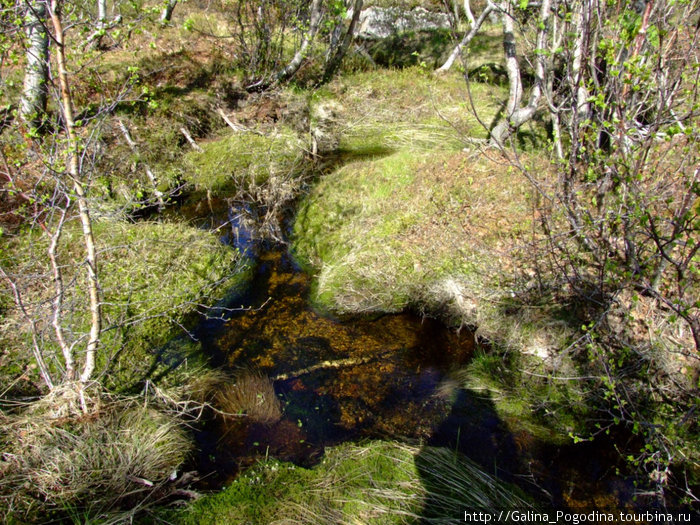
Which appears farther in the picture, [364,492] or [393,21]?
[393,21]

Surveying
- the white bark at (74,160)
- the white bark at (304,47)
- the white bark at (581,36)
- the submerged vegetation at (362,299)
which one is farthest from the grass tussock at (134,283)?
the white bark at (304,47)

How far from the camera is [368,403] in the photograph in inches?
183

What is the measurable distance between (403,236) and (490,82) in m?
8.63

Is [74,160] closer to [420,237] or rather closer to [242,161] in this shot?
[420,237]

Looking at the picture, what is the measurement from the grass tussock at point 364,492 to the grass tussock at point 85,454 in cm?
62

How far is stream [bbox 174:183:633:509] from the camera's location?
12.7 feet

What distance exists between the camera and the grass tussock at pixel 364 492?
327 cm

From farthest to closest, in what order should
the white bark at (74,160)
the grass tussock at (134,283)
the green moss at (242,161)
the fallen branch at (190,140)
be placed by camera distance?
the fallen branch at (190,140) → the green moss at (242,161) → the grass tussock at (134,283) → the white bark at (74,160)

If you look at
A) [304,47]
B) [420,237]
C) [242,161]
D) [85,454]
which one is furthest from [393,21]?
[85,454]

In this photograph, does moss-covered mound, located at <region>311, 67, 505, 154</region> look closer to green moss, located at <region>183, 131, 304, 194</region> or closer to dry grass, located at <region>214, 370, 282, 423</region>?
green moss, located at <region>183, 131, 304, 194</region>

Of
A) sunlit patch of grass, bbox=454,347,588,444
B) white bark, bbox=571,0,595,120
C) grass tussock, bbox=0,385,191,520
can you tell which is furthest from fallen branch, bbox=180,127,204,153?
sunlit patch of grass, bbox=454,347,588,444

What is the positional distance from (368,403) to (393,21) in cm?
1537

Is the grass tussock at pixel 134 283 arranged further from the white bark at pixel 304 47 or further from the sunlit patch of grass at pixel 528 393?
the white bark at pixel 304 47

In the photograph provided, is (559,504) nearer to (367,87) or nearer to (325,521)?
(325,521)
